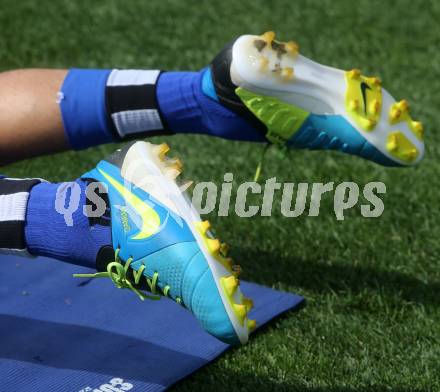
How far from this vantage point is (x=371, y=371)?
6.28 feet

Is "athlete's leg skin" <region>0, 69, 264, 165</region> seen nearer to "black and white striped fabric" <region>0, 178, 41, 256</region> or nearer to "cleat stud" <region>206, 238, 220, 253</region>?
"black and white striped fabric" <region>0, 178, 41, 256</region>

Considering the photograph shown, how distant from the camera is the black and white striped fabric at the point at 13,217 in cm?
169

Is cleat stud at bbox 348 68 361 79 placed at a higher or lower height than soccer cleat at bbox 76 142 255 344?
higher

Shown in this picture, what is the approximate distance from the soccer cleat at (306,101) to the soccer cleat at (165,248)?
330 mm

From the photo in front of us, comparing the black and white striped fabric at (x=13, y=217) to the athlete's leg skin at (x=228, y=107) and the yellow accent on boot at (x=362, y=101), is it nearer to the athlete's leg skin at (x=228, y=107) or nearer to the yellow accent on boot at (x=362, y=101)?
the athlete's leg skin at (x=228, y=107)

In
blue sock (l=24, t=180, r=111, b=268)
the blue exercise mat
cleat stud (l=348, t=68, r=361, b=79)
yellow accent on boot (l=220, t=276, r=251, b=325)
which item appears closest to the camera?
yellow accent on boot (l=220, t=276, r=251, b=325)

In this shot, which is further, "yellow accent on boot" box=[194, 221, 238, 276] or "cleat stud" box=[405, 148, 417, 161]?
"cleat stud" box=[405, 148, 417, 161]

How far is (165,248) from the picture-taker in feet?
5.29

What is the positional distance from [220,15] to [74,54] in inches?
26.8

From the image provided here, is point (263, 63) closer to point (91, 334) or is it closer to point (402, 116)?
point (402, 116)

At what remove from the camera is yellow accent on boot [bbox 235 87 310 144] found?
77.1 inches

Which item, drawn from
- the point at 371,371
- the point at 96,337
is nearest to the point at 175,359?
the point at 96,337

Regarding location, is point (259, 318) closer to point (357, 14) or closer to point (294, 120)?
point (294, 120)

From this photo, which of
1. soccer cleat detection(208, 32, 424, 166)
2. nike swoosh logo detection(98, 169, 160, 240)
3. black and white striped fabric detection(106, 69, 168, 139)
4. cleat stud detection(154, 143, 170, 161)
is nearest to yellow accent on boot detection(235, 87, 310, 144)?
soccer cleat detection(208, 32, 424, 166)
